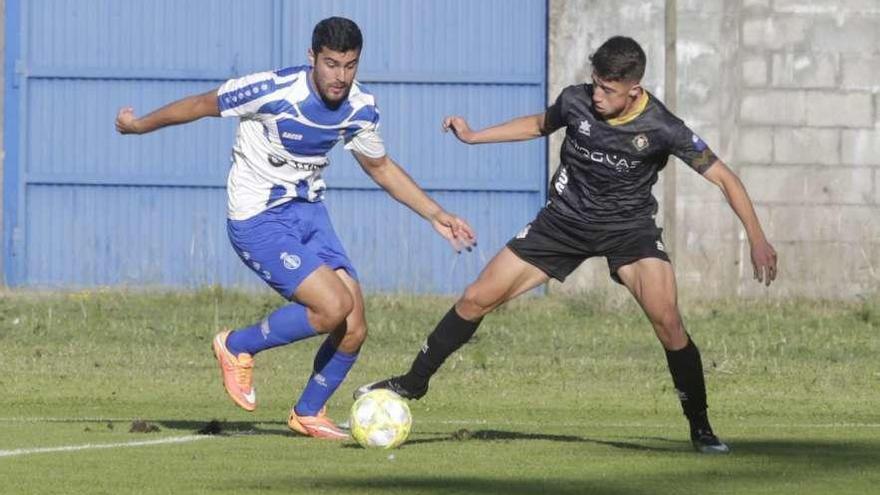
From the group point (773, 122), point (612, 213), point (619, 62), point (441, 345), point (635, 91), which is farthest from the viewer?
point (773, 122)

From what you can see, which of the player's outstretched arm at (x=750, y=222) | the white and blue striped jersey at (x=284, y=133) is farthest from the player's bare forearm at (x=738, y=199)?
the white and blue striped jersey at (x=284, y=133)

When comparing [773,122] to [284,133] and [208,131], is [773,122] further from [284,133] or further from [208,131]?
[284,133]

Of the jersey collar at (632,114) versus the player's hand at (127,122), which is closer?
the jersey collar at (632,114)

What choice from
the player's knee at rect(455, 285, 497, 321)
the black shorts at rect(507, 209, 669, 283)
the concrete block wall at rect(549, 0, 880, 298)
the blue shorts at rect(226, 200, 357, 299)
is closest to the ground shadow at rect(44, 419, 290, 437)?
the blue shorts at rect(226, 200, 357, 299)

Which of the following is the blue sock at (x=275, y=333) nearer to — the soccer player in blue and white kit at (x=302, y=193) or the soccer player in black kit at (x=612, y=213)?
the soccer player in blue and white kit at (x=302, y=193)

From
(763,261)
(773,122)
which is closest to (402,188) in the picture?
(763,261)

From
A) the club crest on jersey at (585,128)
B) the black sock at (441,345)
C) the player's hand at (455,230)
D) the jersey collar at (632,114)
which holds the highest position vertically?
the jersey collar at (632,114)

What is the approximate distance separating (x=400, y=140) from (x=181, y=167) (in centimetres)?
228

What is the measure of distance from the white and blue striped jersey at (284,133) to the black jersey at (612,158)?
0.95 metres

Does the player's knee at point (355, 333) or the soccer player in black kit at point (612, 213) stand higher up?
the soccer player in black kit at point (612, 213)

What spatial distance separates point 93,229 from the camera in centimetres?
2212

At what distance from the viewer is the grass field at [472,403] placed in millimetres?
9047

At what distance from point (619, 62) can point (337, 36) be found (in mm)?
1342

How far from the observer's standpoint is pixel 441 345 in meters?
10.8
